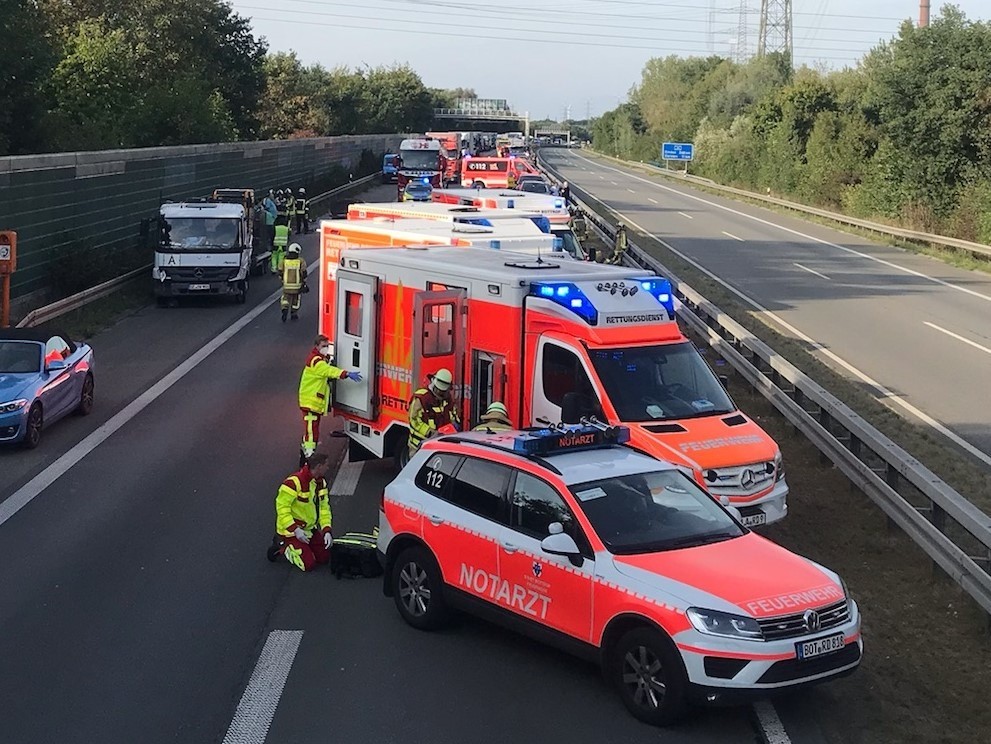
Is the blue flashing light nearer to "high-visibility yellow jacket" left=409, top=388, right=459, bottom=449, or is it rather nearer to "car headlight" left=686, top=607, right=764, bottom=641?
"high-visibility yellow jacket" left=409, top=388, right=459, bottom=449

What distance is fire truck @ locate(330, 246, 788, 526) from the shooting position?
38.1 ft

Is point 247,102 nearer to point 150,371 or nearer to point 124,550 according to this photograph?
point 150,371

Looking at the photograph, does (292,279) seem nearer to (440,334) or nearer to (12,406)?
(12,406)

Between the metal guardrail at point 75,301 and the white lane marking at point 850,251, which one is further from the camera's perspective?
the white lane marking at point 850,251

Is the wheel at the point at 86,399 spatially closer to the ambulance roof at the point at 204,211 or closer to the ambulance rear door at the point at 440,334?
the ambulance rear door at the point at 440,334

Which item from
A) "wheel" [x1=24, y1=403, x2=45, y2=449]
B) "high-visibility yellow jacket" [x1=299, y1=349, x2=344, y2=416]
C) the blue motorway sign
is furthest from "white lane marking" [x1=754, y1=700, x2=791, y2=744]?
the blue motorway sign


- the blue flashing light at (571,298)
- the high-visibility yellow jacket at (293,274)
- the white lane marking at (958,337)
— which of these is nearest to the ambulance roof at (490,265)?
the blue flashing light at (571,298)

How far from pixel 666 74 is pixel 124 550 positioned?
15141cm

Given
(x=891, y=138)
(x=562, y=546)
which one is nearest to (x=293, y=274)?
(x=562, y=546)

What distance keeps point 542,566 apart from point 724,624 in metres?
1.53

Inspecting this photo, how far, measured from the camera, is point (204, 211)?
30391mm

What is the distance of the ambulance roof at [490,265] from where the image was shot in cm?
1306

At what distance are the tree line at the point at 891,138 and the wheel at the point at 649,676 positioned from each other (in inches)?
1341

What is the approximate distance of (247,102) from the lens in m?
78.2
